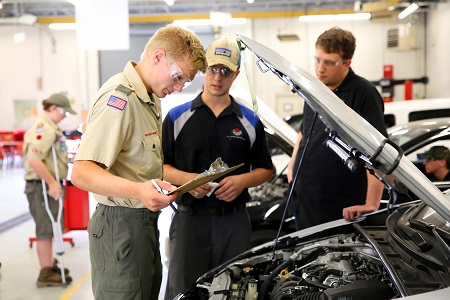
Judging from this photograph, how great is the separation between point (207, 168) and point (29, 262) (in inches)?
158

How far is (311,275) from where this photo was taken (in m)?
2.54

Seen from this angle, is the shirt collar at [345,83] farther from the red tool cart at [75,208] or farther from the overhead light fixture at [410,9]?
the overhead light fixture at [410,9]

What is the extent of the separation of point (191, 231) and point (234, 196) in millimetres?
321

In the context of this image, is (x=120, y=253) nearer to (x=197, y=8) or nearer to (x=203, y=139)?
(x=203, y=139)

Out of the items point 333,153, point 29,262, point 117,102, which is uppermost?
point 117,102

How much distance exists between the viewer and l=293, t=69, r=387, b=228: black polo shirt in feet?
11.2

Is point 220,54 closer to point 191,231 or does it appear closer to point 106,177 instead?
point 191,231

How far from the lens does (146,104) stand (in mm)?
2441

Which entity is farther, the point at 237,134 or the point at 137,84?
the point at 237,134

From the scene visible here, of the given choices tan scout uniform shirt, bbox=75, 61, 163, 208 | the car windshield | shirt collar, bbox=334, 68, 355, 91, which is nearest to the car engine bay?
tan scout uniform shirt, bbox=75, 61, 163, 208

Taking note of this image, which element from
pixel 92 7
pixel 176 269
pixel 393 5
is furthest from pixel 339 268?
pixel 393 5

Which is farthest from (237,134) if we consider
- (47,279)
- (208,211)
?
(47,279)

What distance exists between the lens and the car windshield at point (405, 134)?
5.20 m

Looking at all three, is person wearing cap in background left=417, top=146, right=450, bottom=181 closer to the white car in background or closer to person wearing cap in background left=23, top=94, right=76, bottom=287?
the white car in background
